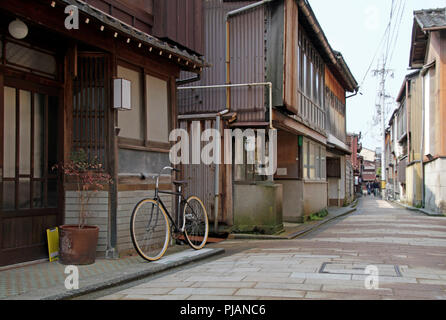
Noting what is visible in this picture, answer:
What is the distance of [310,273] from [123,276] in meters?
2.62

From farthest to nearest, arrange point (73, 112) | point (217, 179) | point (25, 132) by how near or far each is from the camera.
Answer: point (217, 179)
point (73, 112)
point (25, 132)

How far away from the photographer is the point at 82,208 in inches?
300

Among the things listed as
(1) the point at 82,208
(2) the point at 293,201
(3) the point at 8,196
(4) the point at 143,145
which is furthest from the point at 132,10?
(2) the point at 293,201

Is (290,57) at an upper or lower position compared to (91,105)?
upper

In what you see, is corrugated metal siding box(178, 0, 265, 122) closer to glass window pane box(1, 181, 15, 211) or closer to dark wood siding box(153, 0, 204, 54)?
dark wood siding box(153, 0, 204, 54)

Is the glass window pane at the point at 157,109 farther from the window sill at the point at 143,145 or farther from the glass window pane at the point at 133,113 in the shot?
the glass window pane at the point at 133,113

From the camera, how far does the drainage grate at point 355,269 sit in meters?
6.52

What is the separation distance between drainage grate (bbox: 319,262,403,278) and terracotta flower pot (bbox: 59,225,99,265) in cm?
359

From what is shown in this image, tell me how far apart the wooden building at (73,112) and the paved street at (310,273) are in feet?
6.95

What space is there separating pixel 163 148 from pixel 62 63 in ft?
9.01

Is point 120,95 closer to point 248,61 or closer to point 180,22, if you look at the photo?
point 180,22

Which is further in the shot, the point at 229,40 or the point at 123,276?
the point at 229,40

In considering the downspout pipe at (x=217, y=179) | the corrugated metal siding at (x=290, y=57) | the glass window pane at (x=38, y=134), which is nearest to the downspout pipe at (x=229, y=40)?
the downspout pipe at (x=217, y=179)
